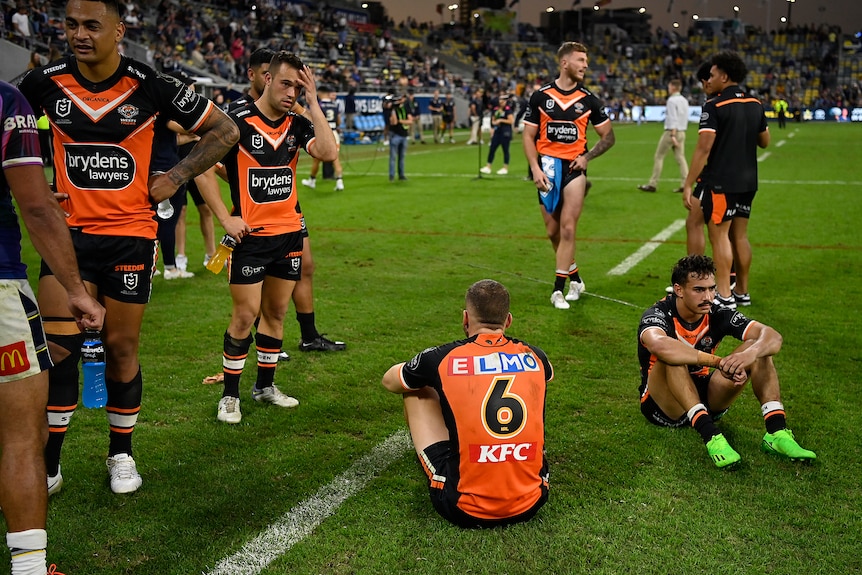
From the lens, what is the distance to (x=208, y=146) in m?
4.11

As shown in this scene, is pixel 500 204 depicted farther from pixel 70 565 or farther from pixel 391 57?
pixel 391 57

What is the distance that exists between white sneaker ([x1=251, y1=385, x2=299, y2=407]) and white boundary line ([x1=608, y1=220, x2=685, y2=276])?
5231 millimetres

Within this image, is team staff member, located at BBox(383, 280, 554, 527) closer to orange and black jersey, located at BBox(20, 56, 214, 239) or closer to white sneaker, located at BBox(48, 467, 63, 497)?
orange and black jersey, located at BBox(20, 56, 214, 239)

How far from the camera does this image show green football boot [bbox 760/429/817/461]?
4.50 m

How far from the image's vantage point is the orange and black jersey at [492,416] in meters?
3.64

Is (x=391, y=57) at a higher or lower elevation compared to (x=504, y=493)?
higher

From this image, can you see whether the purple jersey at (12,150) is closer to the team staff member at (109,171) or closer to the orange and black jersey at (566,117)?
the team staff member at (109,171)

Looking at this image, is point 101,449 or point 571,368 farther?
point 571,368

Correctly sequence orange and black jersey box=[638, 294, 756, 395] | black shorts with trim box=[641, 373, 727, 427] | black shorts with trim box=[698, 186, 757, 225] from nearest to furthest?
orange and black jersey box=[638, 294, 756, 395]
black shorts with trim box=[641, 373, 727, 427]
black shorts with trim box=[698, 186, 757, 225]

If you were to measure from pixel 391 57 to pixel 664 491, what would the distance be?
47.8 metres

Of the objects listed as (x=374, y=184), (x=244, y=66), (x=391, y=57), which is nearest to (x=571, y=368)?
(x=374, y=184)

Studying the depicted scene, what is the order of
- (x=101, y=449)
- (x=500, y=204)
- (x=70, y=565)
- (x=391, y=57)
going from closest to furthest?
(x=70, y=565) < (x=101, y=449) < (x=500, y=204) < (x=391, y=57)

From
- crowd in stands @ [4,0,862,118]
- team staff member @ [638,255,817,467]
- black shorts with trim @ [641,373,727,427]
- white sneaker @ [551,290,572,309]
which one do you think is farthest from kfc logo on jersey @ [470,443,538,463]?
crowd in stands @ [4,0,862,118]

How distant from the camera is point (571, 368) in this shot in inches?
247
